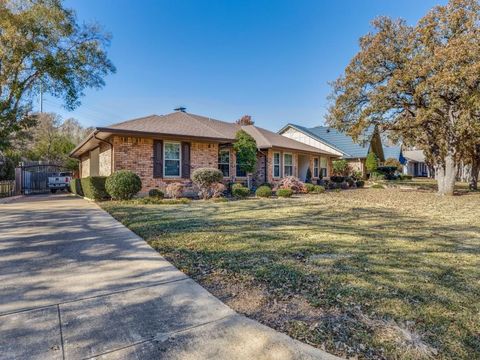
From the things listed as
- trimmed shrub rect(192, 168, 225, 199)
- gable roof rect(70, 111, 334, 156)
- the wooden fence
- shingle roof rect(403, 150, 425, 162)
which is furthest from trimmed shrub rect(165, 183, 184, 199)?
shingle roof rect(403, 150, 425, 162)

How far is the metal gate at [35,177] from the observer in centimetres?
1800

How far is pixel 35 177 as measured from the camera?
19281 millimetres

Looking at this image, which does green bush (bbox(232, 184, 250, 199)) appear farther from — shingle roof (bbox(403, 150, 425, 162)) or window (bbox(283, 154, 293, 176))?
shingle roof (bbox(403, 150, 425, 162))

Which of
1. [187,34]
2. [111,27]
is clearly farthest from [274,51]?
[111,27]

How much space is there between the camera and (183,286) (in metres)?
3.24

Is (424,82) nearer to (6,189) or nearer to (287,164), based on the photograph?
(287,164)

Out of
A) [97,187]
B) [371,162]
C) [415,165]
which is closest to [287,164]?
A: [97,187]

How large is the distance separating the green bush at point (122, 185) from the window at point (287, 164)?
10.7 meters

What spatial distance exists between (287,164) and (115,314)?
58.3 feet

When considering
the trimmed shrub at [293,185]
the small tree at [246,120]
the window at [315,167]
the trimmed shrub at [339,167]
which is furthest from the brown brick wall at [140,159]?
the small tree at [246,120]

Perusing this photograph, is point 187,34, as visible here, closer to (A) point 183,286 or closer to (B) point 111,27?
(B) point 111,27

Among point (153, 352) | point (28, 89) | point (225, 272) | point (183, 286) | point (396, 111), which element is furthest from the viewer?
point (396, 111)

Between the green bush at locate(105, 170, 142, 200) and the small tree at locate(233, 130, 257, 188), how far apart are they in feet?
19.4

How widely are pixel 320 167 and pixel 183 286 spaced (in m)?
21.4
